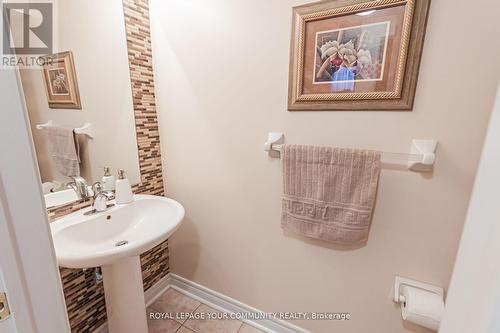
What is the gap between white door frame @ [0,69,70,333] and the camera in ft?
1.24

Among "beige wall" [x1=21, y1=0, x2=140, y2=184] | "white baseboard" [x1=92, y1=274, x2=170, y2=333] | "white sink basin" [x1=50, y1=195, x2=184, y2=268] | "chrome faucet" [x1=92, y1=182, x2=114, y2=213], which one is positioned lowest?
"white baseboard" [x1=92, y1=274, x2=170, y2=333]

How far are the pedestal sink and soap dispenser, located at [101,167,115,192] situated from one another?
5.9 inches

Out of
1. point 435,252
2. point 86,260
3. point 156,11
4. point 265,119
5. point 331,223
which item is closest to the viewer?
point 86,260

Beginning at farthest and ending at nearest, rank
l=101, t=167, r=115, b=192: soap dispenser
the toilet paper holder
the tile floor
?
the tile floor
l=101, t=167, r=115, b=192: soap dispenser
the toilet paper holder

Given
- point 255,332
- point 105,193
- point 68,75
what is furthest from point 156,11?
point 255,332

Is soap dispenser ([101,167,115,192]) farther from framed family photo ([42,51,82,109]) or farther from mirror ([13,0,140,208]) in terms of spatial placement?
framed family photo ([42,51,82,109])

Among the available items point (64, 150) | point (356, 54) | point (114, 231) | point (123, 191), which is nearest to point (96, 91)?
point (64, 150)

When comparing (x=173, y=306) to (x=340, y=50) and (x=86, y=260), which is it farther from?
(x=340, y=50)

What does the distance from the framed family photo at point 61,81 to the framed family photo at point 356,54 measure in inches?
42.0

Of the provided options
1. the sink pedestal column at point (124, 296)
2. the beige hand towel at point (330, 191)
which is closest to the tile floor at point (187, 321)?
the sink pedestal column at point (124, 296)

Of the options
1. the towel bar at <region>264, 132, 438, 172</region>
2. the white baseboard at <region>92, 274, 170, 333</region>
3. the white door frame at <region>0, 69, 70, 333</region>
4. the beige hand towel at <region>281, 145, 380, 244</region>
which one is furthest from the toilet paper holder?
the white baseboard at <region>92, 274, 170, 333</region>

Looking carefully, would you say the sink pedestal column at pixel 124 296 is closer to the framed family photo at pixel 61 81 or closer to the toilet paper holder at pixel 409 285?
the framed family photo at pixel 61 81

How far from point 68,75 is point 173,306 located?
5.15ft

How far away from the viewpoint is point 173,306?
1.63 m
